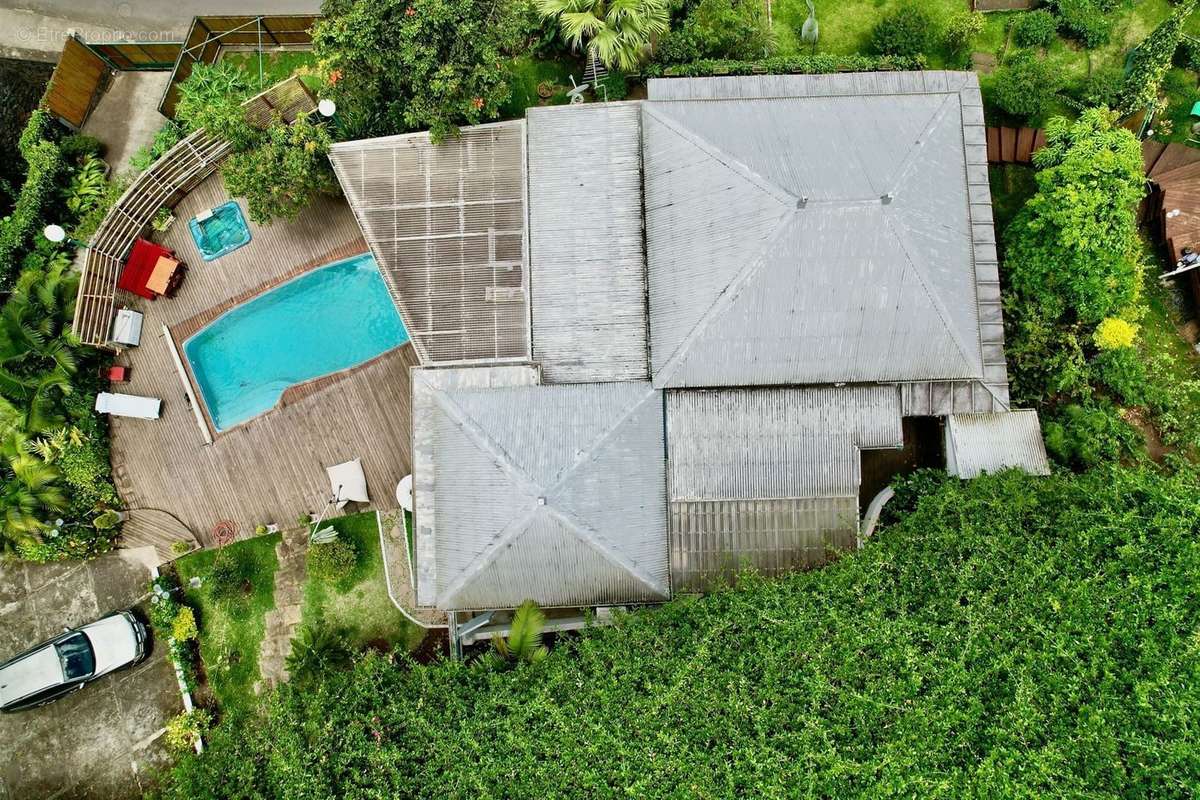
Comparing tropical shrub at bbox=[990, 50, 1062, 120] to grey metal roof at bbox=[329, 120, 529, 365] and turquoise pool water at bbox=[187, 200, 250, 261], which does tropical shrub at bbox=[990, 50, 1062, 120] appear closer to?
grey metal roof at bbox=[329, 120, 529, 365]

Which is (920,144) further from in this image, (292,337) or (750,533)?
(292,337)

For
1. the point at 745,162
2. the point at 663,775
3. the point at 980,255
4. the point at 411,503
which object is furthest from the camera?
the point at 411,503

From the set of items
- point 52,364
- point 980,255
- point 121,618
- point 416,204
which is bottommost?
point 121,618

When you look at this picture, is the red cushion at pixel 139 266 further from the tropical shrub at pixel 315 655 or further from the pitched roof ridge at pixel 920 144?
the pitched roof ridge at pixel 920 144

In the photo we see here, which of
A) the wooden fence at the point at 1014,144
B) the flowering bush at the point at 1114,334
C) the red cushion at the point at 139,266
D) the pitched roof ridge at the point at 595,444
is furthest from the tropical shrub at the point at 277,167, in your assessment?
the flowering bush at the point at 1114,334

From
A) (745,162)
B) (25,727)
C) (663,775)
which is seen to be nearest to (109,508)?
(25,727)

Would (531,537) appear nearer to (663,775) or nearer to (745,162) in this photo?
(663,775)

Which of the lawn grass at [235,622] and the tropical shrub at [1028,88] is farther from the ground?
the tropical shrub at [1028,88]
